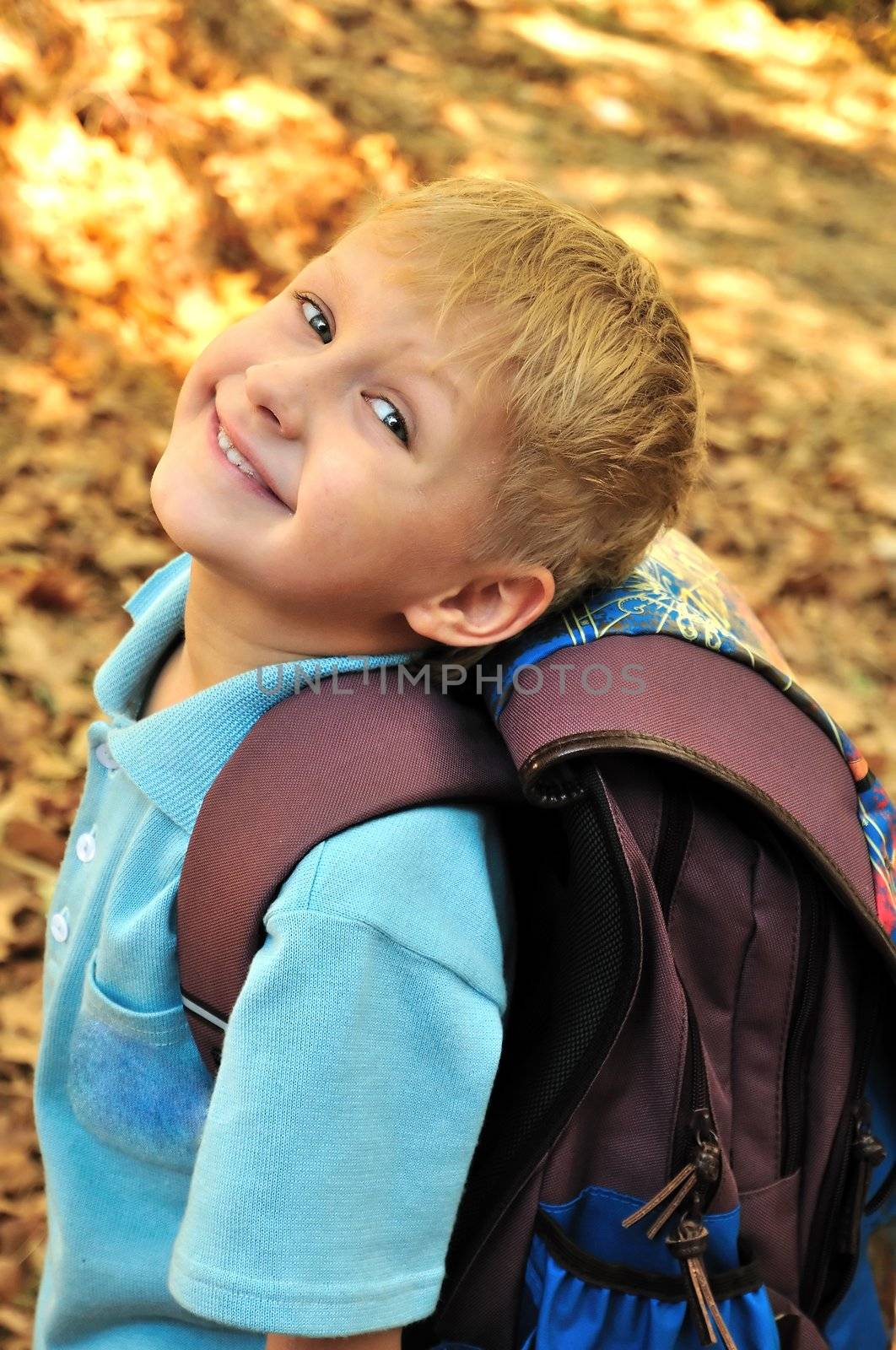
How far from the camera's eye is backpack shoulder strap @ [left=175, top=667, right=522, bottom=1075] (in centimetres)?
105

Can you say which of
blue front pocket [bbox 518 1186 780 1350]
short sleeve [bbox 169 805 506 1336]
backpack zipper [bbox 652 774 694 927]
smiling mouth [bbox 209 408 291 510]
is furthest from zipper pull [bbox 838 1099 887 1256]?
smiling mouth [bbox 209 408 291 510]

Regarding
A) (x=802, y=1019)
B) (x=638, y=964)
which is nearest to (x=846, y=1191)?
(x=802, y=1019)

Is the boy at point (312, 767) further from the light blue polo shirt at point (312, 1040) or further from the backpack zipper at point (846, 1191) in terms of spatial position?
the backpack zipper at point (846, 1191)

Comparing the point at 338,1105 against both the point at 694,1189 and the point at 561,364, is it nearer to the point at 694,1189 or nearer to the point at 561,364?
the point at 694,1189

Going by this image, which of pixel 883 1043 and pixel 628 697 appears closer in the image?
pixel 628 697

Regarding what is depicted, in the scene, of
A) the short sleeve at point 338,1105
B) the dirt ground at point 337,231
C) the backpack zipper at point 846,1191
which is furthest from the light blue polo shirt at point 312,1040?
the dirt ground at point 337,231

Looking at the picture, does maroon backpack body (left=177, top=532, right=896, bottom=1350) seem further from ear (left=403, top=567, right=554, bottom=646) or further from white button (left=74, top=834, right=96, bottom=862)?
white button (left=74, top=834, right=96, bottom=862)

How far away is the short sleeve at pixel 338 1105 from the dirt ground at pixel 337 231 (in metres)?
0.84

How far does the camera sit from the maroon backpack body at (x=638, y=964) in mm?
1083

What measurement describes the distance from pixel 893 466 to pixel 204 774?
2.82 metres

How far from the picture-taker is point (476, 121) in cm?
425

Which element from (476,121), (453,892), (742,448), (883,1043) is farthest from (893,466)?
(453,892)

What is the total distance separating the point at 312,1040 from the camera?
994mm

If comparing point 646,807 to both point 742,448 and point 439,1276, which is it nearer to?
point 439,1276
